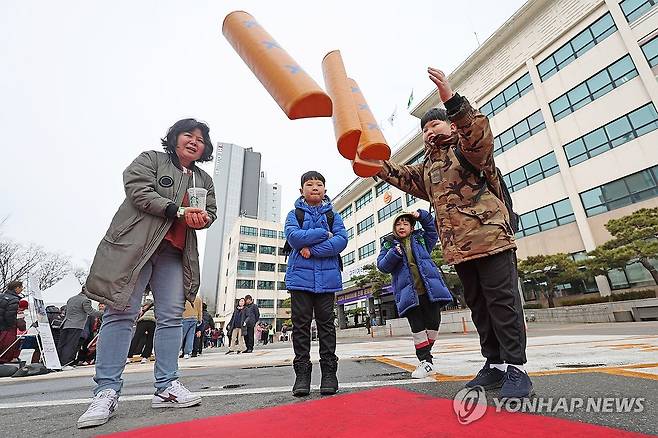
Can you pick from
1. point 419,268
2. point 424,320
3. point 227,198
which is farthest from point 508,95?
point 227,198

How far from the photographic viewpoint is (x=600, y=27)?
68.7 ft

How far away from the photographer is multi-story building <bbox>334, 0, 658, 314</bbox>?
18.7 meters

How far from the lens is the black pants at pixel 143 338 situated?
852cm

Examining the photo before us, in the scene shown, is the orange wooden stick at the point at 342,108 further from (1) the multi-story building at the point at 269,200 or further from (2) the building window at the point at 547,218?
(1) the multi-story building at the point at 269,200

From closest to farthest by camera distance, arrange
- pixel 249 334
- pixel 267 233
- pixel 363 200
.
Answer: pixel 249 334 → pixel 363 200 → pixel 267 233

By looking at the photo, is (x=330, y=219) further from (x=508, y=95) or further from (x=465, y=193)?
(x=508, y=95)

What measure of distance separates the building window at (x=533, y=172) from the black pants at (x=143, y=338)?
876 inches

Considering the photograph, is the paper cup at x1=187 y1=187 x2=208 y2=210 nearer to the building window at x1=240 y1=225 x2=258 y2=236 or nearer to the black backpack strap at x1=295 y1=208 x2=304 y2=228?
the black backpack strap at x1=295 y1=208 x2=304 y2=228

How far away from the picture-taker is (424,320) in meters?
3.57

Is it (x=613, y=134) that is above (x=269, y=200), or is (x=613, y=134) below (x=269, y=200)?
below

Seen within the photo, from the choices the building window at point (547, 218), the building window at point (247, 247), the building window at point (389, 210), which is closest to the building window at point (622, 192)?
the building window at point (547, 218)

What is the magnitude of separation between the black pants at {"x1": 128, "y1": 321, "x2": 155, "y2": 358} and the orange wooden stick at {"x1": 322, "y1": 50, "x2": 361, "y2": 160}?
7766 mm

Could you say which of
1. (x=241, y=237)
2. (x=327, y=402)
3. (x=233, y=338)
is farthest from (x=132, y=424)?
(x=241, y=237)

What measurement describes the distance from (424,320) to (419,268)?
0.52 meters
